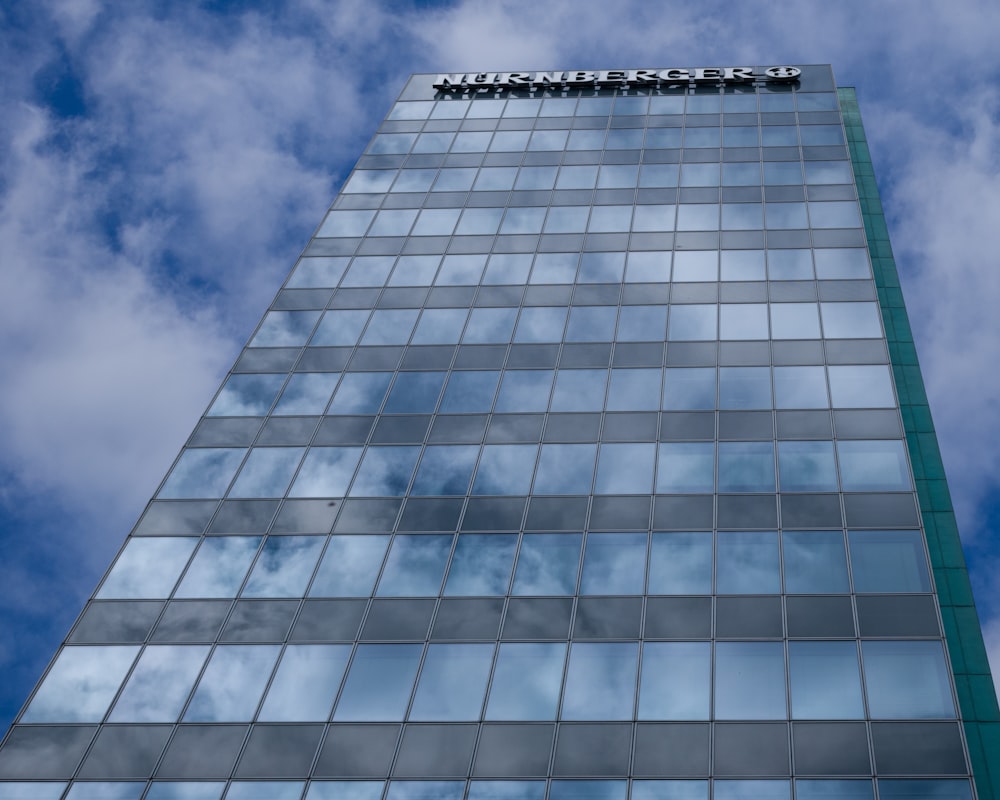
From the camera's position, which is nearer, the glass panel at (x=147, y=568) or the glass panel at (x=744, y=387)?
the glass panel at (x=147, y=568)

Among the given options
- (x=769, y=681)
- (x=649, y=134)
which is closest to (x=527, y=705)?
(x=769, y=681)

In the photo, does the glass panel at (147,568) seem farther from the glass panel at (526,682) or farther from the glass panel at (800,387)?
the glass panel at (800,387)

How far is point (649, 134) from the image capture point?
2172 inches

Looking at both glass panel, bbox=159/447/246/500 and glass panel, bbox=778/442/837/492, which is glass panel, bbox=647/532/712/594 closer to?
glass panel, bbox=778/442/837/492

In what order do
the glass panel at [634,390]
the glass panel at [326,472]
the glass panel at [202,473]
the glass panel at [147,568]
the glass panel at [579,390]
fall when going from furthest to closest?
the glass panel at [579,390]
the glass panel at [634,390]
the glass panel at [202,473]
the glass panel at [326,472]
the glass panel at [147,568]

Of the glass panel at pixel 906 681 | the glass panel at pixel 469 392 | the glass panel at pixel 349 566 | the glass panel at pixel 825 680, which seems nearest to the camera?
the glass panel at pixel 906 681

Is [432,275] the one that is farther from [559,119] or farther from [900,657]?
[900,657]

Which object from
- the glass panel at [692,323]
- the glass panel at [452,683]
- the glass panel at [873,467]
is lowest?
the glass panel at [452,683]

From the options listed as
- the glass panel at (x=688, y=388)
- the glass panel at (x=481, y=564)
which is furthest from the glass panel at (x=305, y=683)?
the glass panel at (x=688, y=388)

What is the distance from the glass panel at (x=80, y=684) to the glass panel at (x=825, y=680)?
1840 cm

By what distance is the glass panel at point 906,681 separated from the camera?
27.6 m

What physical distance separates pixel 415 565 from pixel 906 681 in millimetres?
14128

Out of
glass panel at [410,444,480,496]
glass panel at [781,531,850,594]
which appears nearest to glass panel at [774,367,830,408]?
glass panel at [781,531,850,594]

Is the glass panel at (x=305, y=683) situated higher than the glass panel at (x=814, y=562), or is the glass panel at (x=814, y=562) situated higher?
the glass panel at (x=814, y=562)
